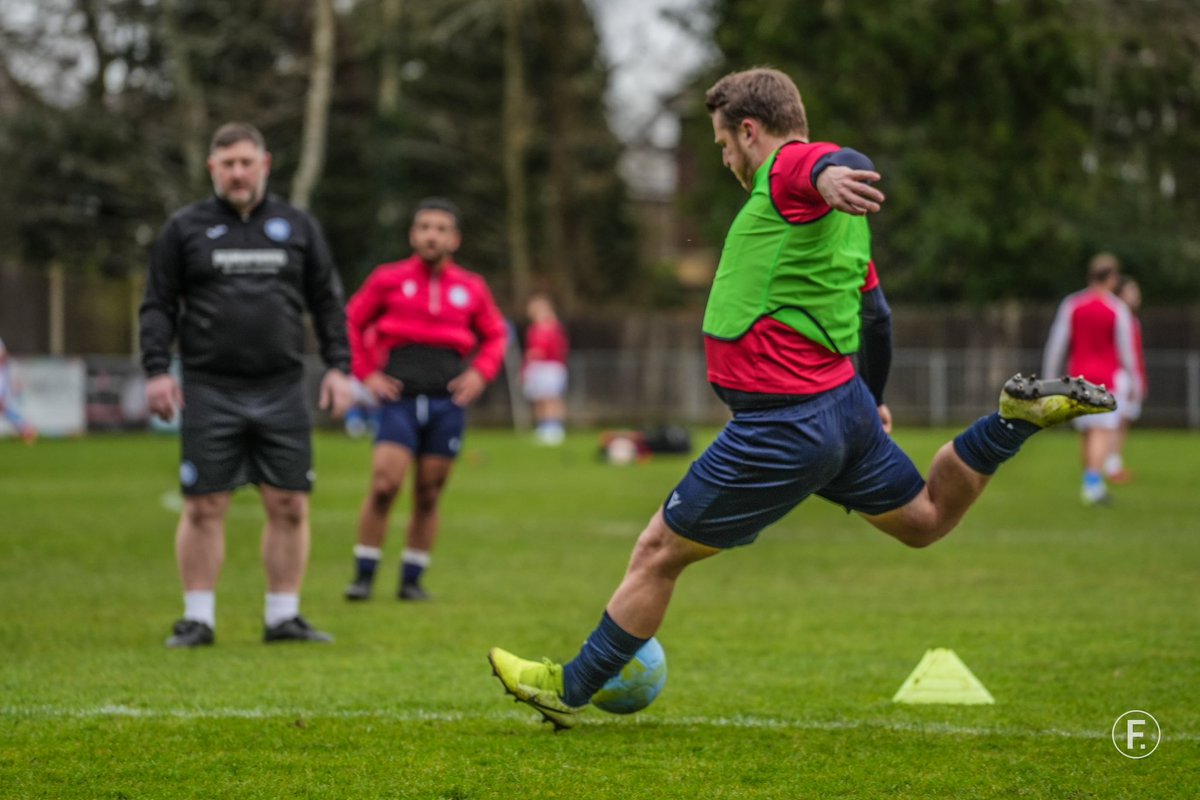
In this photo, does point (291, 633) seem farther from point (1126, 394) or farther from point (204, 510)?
point (1126, 394)

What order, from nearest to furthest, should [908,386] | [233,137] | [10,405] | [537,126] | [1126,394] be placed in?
[233,137] < [1126,394] < [10,405] < [908,386] < [537,126]

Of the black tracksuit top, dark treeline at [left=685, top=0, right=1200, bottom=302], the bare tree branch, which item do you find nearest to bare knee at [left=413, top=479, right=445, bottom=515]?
the black tracksuit top

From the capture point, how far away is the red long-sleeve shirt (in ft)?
31.8

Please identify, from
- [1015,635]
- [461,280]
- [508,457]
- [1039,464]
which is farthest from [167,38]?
[1015,635]

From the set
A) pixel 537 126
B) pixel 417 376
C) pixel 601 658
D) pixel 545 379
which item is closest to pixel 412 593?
pixel 417 376

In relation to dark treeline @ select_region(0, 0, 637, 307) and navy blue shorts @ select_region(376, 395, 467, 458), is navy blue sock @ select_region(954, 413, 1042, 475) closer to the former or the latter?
navy blue shorts @ select_region(376, 395, 467, 458)

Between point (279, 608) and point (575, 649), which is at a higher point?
point (279, 608)

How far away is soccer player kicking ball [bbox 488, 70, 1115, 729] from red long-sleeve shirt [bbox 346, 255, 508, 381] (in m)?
4.43

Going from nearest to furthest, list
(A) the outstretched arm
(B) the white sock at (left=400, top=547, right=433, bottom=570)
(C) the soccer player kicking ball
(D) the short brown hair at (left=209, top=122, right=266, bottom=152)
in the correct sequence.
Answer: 1. (A) the outstretched arm
2. (C) the soccer player kicking ball
3. (D) the short brown hair at (left=209, top=122, right=266, bottom=152)
4. (B) the white sock at (left=400, top=547, right=433, bottom=570)

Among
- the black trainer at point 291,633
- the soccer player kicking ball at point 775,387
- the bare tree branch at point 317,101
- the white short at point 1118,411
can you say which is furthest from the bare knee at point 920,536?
the bare tree branch at point 317,101

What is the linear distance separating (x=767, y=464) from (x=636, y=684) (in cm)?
94

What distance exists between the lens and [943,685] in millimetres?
6246

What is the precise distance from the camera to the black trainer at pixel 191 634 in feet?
25.1

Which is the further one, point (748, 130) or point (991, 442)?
point (991, 442)
